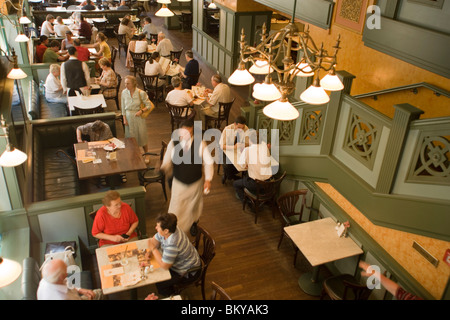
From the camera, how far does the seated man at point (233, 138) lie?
6789 mm

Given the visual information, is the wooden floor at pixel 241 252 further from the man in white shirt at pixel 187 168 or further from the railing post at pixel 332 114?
the railing post at pixel 332 114

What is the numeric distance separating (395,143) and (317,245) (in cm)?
176

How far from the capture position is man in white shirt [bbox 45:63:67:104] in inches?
327

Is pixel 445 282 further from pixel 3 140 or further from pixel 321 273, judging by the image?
pixel 3 140

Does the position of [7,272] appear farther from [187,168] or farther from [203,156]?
[203,156]

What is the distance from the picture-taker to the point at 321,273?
5.66 meters

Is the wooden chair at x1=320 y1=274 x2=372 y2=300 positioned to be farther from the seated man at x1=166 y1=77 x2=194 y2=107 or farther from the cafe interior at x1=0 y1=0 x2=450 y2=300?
the seated man at x1=166 y1=77 x2=194 y2=107

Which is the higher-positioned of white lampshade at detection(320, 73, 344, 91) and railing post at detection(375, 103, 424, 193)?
white lampshade at detection(320, 73, 344, 91)

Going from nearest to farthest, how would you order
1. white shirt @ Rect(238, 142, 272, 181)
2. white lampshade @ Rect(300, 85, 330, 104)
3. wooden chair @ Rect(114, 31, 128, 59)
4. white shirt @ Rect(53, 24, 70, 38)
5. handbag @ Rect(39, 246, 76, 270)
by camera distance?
1. white lampshade @ Rect(300, 85, 330, 104)
2. handbag @ Rect(39, 246, 76, 270)
3. white shirt @ Rect(238, 142, 272, 181)
4. white shirt @ Rect(53, 24, 70, 38)
5. wooden chair @ Rect(114, 31, 128, 59)

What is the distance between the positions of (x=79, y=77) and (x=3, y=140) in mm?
3722

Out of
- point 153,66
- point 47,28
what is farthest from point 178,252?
point 47,28

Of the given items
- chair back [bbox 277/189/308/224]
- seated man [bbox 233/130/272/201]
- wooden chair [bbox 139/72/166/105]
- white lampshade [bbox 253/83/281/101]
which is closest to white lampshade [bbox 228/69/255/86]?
white lampshade [bbox 253/83/281/101]

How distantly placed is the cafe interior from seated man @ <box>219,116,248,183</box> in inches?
14.5

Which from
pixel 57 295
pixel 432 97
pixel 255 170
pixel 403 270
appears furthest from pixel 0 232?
pixel 432 97
